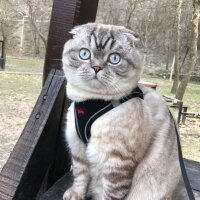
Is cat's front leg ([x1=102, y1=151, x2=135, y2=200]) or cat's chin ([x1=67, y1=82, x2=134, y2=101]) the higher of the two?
cat's chin ([x1=67, y1=82, x2=134, y2=101])

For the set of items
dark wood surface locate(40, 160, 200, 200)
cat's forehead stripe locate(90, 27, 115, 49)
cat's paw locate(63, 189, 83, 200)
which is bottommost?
dark wood surface locate(40, 160, 200, 200)

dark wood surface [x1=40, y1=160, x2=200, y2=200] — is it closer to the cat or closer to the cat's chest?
the cat

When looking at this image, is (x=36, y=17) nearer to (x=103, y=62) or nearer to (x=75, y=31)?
(x=75, y=31)

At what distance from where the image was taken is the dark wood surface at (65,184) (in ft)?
6.40

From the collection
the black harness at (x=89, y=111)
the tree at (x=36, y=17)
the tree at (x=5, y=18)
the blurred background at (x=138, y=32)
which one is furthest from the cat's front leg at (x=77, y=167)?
the tree at (x=36, y=17)

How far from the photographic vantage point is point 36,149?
1746 millimetres

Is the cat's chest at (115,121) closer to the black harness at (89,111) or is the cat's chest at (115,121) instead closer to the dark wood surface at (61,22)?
the black harness at (89,111)

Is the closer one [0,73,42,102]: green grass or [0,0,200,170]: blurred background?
[0,73,42,102]: green grass

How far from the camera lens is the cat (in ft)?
5.34

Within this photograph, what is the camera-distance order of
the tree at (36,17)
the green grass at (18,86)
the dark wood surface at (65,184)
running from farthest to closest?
1. the tree at (36,17)
2. the green grass at (18,86)
3. the dark wood surface at (65,184)

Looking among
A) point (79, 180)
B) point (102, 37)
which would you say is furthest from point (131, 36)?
point (79, 180)

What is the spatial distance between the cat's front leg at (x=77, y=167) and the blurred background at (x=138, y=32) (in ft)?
24.4

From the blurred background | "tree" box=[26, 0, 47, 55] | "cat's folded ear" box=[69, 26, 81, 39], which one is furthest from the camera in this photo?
"tree" box=[26, 0, 47, 55]

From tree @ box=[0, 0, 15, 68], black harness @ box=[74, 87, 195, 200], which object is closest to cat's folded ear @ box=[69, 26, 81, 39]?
black harness @ box=[74, 87, 195, 200]
